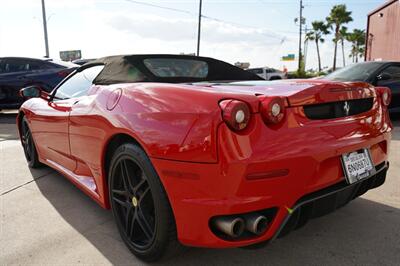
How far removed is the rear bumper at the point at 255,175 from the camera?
1807 millimetres

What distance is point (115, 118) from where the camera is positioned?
2389 millimetres

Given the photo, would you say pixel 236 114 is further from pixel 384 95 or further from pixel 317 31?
pixel 317 31

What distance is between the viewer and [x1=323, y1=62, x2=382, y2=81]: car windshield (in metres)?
7.20

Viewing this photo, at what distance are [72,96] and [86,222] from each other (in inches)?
45.0

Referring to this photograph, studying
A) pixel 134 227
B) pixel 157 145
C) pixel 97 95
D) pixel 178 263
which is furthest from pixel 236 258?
pixel 97 95

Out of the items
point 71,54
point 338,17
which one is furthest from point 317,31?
point 71,54

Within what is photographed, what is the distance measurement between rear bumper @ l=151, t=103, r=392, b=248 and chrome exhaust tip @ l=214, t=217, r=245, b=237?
0.03 meters

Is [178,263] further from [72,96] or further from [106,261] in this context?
[72,96]

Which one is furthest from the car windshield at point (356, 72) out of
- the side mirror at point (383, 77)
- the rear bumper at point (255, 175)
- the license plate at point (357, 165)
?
the rear bumper at point (255, 175)

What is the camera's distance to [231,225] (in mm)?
1812

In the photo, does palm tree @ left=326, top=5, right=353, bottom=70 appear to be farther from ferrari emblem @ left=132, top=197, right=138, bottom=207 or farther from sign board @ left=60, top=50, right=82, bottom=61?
ferrari emblem @ left=132, top=197, right=138, bottom=207

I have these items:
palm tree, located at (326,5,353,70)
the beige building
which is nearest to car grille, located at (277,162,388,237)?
the beige building

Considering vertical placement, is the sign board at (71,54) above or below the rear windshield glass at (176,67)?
above

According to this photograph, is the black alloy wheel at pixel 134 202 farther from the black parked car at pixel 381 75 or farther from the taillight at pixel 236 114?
the black parked car at pixel 381 75
